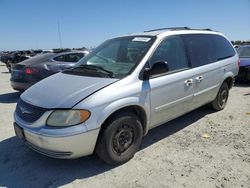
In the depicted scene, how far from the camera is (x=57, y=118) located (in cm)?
299

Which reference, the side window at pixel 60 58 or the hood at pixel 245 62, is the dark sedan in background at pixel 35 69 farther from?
the hood at pixel 245 62

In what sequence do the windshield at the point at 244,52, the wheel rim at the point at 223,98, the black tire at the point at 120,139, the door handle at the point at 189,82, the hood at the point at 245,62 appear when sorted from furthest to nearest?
the windshield at the point at 244,52, the hood at the point at 245,62, the wheel rim at the point at 223,98, the door handle at the point at 189,82, the black tire at the point at 120,139

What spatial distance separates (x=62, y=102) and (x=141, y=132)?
127cm

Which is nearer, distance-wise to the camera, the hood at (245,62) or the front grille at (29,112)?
the front grille at (29,112)

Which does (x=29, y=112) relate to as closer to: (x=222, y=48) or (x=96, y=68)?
(x=96, y=68)

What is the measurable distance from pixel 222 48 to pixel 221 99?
3.87 ft

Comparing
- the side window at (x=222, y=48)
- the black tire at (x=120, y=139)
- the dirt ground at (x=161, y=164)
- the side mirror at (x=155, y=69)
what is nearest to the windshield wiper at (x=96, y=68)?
the side mirror at (x=155, y=69)

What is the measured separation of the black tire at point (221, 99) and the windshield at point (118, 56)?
254cm

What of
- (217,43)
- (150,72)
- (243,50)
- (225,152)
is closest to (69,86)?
(150,72)

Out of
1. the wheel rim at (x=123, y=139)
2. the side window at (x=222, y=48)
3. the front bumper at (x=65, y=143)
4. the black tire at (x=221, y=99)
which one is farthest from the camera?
the black tire at (x=221, y=99)

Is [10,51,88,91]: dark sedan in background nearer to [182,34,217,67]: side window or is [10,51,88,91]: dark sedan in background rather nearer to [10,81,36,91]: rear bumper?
[10,81,36,91]: rear bumper

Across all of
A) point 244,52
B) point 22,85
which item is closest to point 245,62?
point 244,52

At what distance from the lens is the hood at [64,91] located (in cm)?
309

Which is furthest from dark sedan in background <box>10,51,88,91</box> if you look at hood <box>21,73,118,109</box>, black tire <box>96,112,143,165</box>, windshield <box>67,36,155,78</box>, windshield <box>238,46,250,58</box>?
windshield <box>238,46,250,58</box>
